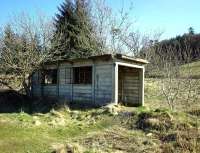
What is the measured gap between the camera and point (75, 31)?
3180 cm

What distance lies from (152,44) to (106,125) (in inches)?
771

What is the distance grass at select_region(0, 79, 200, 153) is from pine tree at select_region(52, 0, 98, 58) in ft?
44.2

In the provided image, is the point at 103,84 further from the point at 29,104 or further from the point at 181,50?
the point at 181,50

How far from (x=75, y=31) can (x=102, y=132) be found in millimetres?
20711

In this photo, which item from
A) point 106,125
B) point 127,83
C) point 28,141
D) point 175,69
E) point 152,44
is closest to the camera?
point 28,141

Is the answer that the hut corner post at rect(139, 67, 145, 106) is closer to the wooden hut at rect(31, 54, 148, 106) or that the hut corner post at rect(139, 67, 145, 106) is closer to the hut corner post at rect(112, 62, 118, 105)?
the wooden hut at rect(31, 54, 148, 106)

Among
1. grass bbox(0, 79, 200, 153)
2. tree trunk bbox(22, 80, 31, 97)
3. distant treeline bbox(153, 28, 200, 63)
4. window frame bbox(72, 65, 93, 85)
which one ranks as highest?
distant treeline bbox(153, 28, 200, 63)

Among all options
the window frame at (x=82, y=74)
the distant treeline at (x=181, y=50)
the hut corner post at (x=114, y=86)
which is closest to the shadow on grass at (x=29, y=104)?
the hut corner post at (x=114, y=86)

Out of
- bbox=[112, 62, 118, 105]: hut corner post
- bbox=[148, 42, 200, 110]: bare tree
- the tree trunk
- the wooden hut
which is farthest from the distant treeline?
the tree trunk

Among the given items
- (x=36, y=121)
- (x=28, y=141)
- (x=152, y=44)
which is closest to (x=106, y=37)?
(x=152, y=44)

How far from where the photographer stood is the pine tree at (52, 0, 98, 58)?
29961 millimetres

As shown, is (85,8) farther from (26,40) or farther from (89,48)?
(26,40)

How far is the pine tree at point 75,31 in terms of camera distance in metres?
30.0

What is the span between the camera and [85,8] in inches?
1314
